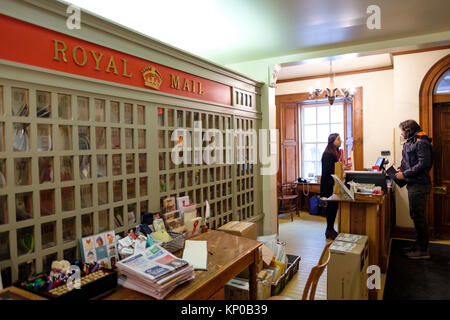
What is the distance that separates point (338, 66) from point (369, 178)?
2948 mm

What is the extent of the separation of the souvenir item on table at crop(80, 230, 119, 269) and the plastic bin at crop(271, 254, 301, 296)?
1.68 meters

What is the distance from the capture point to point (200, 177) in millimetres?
3139

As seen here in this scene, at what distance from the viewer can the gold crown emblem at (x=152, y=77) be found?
245cm

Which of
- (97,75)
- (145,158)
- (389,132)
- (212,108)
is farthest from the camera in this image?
(389,132)

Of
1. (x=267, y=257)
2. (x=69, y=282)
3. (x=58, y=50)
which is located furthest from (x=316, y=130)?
(x=69, y=282)

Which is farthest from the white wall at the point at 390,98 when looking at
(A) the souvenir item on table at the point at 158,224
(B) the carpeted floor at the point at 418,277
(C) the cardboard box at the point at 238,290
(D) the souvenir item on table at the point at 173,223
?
(A) the souvenir item on table at the point at 158,224

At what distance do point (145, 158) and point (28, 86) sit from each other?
0.98 meters

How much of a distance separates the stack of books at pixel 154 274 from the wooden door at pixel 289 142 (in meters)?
5.49

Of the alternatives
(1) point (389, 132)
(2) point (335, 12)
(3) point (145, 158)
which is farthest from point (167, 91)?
(1) point (389, 132)

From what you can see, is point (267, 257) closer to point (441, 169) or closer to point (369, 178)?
point (369, 178)

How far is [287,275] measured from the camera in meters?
3.33

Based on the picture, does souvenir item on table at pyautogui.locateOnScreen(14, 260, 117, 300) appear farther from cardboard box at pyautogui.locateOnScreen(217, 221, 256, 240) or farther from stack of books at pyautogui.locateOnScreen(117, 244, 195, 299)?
cardboard box at pyautogui.locateOnScreen(217, 221, 256, 240)

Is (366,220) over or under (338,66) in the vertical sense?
under

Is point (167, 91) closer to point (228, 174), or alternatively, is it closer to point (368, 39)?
point (228, 174)
